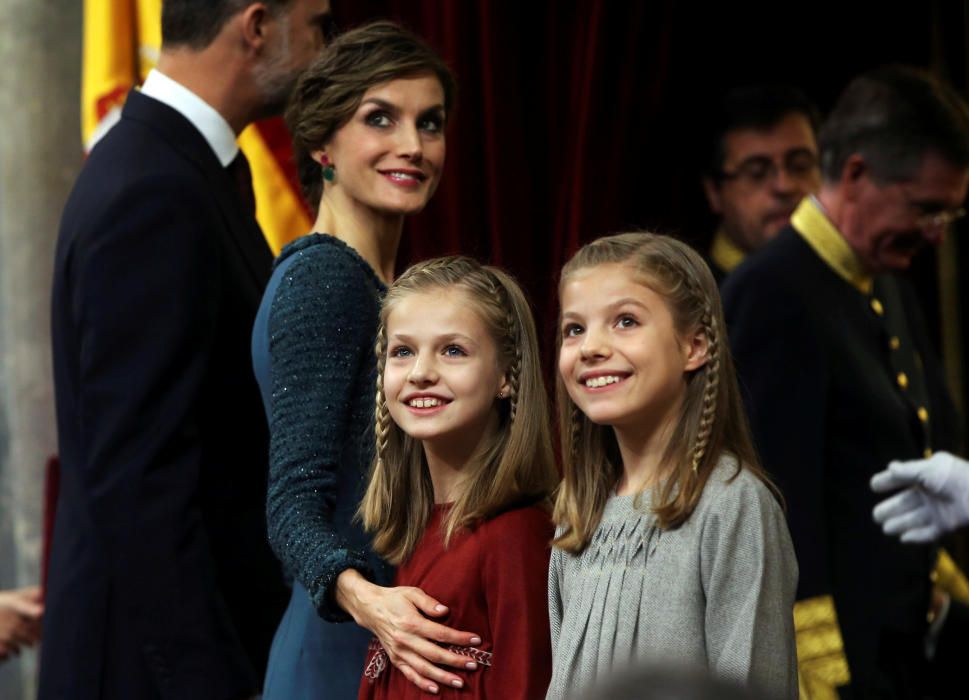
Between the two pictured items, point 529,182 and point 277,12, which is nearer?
point 277,12

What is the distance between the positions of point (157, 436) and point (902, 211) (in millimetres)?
1725

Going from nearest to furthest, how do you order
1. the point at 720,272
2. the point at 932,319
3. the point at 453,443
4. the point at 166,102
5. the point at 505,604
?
the point at 505,604
the point at 453,443
the point at 166,102
the point at 720,272
the point at 932,319

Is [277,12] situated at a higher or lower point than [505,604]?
higher

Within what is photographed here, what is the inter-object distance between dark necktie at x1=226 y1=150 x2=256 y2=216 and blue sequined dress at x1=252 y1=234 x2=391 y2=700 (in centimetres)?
48

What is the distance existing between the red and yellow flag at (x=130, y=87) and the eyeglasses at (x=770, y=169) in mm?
1031

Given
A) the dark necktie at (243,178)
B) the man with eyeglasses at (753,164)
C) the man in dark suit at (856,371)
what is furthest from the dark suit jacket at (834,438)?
the dark necktie at (243,178)

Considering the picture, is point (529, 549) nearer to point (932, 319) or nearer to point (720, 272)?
point (720, 272)

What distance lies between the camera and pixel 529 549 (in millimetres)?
2146

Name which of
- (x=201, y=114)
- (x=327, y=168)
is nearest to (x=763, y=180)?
(x=201, y=114)

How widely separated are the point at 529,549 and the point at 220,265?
2.48 feet

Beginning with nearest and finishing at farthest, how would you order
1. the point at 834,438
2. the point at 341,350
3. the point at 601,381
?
the point at 601,381, the point at 341,350, the point at 834,438

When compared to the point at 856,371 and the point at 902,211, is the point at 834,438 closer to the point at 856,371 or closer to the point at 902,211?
the point at 856,371

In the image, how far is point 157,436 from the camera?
250 cm

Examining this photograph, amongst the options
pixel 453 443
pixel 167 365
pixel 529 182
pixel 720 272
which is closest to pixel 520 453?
pixel 453 443
